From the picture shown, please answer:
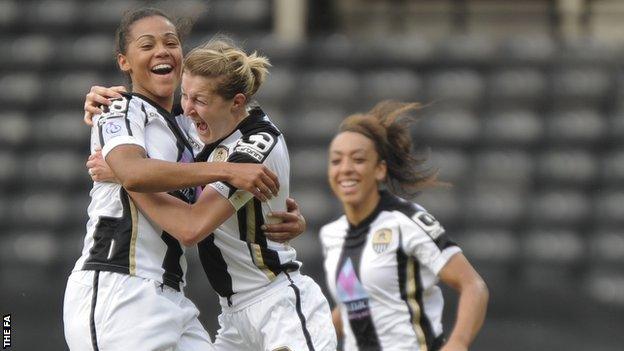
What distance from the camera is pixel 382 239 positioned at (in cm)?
541

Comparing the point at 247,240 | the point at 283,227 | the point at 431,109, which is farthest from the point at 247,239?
the point at 431,109

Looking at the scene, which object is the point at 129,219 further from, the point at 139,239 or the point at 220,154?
the point at 220,154

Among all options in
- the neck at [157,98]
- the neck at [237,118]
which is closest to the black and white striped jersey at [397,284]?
the neck at [237,118]

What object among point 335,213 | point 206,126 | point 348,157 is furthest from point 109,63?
point 206,126

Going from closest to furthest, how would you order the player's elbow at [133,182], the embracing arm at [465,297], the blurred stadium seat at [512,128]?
the player's elbow at [133,182]
the embracing arm at [465,297]
the blurred stadium seat at [512,128]

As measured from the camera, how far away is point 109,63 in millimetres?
10867

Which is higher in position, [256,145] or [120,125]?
[120,125]

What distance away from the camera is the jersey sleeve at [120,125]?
4.08 metres

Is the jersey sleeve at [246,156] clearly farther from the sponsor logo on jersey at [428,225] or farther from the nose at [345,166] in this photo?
the nose at [345,166]

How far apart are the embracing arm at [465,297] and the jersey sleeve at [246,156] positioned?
115 cm

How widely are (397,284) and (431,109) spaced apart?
544cm

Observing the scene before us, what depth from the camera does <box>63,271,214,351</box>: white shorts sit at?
4.06m

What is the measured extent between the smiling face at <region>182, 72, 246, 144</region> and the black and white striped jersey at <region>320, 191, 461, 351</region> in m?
1.15

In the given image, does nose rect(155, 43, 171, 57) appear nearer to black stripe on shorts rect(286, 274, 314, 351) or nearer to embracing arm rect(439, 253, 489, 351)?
black stripe on shorts rect(286, 274, 314, 351)
